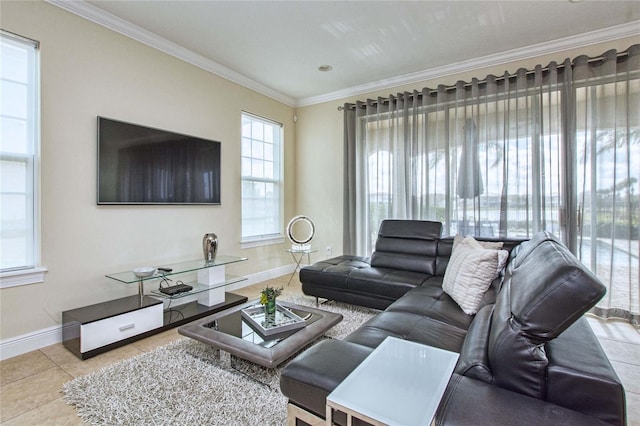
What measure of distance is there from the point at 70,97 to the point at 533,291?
11.4ft

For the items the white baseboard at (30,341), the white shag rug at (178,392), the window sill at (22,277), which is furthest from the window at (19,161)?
the white shag rug at (178,392)

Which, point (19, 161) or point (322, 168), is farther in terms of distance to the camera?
point (322, 168)

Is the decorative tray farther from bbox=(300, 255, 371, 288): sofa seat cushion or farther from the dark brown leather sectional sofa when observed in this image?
bbox=(300, 255, 371, 288): sofa seat cushion

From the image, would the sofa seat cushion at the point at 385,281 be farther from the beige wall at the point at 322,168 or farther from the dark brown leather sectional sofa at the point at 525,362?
the beige wall at the point at 322,168

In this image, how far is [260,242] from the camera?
15.0 ft

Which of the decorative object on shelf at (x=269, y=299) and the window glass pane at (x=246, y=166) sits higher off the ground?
the window glass pane at (x=246, y=166)

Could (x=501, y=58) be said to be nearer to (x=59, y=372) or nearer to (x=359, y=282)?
(x=359, y=282)

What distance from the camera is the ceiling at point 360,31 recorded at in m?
2.73

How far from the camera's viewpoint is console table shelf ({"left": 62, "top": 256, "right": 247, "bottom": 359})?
2352 mm

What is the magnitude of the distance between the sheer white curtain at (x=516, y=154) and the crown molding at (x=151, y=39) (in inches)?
70.7

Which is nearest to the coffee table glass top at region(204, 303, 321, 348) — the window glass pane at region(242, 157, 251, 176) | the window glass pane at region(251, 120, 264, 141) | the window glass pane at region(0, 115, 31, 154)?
the window glass pane at region(0, 115, 31, 154)

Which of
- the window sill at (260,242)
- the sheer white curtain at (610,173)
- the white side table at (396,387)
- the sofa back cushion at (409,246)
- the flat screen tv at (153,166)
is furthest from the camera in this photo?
the window sill at (260,242)

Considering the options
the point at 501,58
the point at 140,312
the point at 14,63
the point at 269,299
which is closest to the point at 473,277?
the point at 269,299

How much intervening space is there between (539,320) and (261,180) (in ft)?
13.4
